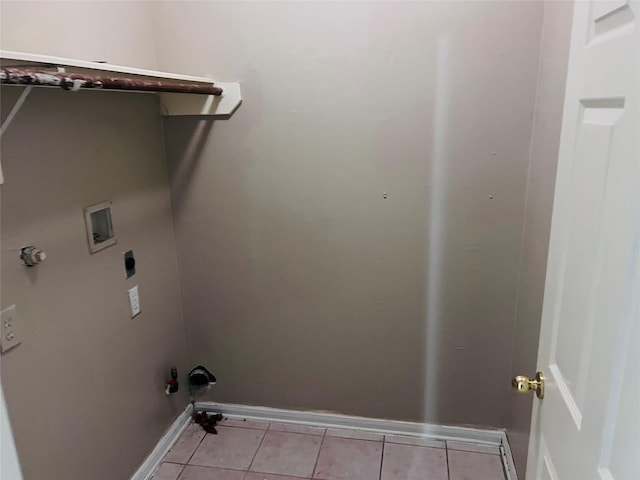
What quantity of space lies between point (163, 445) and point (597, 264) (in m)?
2.03

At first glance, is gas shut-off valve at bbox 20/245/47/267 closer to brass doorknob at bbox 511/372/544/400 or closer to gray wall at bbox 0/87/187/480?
gray wall at bbox 0/87/187/480

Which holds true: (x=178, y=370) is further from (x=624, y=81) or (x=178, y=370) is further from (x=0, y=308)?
(x=624, y=81)

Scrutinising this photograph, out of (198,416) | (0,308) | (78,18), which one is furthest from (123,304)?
(78,18)

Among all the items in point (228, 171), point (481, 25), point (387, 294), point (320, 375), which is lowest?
point (320, 375)

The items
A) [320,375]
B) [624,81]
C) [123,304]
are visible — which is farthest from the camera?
[320,375]

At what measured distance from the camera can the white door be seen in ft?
2.04

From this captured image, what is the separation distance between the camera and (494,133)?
1.78 meters

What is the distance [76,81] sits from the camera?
1.16 m

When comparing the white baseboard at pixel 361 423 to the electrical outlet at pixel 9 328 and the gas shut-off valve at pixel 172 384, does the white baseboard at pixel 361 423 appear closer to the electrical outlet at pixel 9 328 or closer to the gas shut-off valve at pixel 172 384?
the gas shut-off valve at pixel 172 384

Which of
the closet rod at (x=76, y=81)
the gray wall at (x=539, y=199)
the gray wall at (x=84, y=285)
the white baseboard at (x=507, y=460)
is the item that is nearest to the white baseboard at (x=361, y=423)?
the white baseboard at (x=507, y=460)

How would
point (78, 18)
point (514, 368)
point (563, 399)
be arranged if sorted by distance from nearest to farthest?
1. point (563, 399)
2. point (78, 18)
3. point (514, 368)

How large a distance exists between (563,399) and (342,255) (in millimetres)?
1233

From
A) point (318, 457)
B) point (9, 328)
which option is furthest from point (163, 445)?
point (9, 328)

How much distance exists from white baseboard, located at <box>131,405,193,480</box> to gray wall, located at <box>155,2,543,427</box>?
1.06 ft
